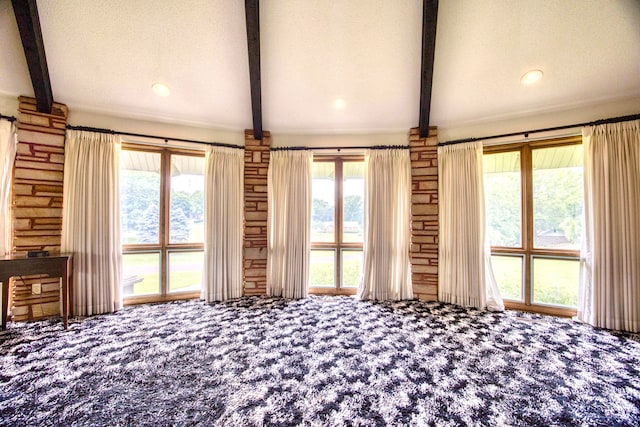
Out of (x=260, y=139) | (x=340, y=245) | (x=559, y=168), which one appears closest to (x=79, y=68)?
(x=260, y=139)

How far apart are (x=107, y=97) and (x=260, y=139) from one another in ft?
6.14

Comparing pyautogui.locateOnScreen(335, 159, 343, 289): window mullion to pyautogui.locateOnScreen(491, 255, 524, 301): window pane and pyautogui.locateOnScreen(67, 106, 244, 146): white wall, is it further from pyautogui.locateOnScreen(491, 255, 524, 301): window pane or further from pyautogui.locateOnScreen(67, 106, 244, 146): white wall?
pyautogui.locateOnScreen(491, 255, 524, 301): window pane

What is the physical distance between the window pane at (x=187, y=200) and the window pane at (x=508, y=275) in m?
4.25

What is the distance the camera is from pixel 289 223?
12.1 feet

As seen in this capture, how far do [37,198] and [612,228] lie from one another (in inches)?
255

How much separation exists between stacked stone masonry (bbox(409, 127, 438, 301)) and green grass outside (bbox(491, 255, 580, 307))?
867 mm

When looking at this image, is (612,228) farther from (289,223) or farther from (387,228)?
(289,223)

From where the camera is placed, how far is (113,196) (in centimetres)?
310

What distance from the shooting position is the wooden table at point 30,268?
2365 mm

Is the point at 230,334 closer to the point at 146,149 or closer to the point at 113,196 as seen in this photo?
the point at 113,196

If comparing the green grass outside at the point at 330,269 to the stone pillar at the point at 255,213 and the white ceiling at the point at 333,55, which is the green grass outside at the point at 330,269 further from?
the white ceiling at the point at 333,55

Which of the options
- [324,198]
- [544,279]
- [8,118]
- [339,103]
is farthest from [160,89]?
[544,279]

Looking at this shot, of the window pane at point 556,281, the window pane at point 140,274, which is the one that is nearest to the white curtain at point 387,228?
the window pane at point 556,281

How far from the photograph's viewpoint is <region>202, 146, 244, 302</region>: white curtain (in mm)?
3486
